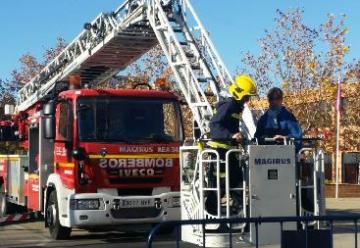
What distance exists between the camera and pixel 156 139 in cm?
1096

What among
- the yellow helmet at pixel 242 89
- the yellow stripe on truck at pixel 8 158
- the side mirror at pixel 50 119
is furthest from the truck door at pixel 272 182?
the yellow stripe on truck at pixel 8 158

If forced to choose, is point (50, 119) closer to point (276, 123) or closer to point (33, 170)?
point (33, 170)

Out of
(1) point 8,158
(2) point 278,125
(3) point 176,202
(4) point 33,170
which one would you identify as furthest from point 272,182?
(1) point 8,158

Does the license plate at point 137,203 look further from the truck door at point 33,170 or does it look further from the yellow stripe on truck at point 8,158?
the yellow stripe on truck at point 8,158

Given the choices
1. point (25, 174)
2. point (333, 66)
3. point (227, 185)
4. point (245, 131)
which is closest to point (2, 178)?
point (25, 174)

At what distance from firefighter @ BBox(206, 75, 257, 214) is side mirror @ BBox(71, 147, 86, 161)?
8.21 feet

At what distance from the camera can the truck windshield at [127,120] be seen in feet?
35.1

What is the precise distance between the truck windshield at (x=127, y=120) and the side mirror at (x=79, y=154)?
19cm

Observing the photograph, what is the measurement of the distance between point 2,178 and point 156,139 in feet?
19.0

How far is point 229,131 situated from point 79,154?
110 inches

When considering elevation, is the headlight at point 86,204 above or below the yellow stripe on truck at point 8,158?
below

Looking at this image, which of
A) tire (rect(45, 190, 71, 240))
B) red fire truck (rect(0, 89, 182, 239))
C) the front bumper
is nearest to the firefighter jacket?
red fire truck (rect(0, 89, 182, 239))

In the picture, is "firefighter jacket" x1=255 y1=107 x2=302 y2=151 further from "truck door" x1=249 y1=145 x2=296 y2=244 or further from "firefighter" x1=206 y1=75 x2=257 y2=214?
"truck door" x1=249 y1=145 x2=296 y2=244

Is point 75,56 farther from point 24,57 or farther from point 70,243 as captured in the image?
point 24,57
